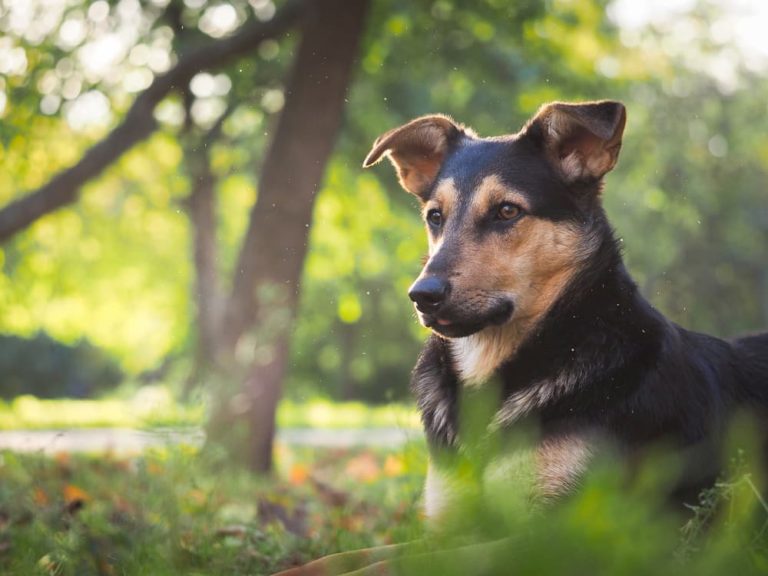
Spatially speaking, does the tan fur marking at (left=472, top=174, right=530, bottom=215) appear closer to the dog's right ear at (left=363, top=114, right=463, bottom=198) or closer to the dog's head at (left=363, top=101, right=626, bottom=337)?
the dog's head at (left=363, top=101, right=626, bottom=337)

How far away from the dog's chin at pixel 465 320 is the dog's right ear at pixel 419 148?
1.11 metres

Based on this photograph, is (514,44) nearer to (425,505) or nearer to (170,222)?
(425,505)

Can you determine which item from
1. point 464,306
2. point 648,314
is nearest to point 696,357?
point 648,314

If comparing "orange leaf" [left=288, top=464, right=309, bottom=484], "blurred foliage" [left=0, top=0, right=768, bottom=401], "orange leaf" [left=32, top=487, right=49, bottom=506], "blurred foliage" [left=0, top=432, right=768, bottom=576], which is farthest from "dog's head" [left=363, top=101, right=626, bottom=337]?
"orange leaf" [left=288, top=464, right=309, bottom=484]

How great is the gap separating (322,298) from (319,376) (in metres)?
7.21

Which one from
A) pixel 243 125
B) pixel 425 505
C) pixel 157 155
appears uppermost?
pixel 425 505

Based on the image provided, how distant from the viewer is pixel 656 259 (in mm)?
25438

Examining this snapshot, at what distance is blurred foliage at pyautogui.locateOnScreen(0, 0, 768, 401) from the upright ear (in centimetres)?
493

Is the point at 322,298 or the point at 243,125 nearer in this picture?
the point at 243,125

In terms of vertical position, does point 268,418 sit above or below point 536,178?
below

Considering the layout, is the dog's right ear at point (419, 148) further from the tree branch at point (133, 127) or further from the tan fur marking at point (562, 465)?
the tree branch at point (133, 127)

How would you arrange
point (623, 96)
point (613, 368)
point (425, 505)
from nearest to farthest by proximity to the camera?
point (613, 368) → point (425, 505) → point (623, 96)

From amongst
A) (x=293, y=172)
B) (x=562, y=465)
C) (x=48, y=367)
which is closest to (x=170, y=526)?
(x=562, y=465)

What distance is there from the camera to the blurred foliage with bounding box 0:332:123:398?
35.0 meters
